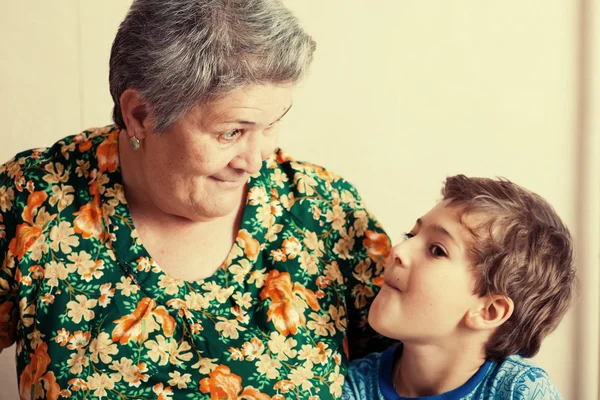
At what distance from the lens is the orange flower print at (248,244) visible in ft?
5.79

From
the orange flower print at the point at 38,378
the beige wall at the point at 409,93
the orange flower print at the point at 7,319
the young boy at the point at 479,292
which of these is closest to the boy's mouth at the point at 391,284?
the young boy at the point at 479,292

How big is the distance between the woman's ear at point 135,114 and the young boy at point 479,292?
1.97ft

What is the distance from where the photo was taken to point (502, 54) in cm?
255

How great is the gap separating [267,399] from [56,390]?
431mm

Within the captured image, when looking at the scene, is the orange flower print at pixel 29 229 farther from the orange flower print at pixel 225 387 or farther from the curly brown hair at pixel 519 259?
the curly brown hair at pixel 519 259

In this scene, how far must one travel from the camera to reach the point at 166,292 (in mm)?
1679

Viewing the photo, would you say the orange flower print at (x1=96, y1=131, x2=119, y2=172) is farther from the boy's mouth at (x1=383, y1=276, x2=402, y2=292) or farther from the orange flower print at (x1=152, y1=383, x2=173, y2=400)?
the boy's mouth at (x1=383, y1=276, x2=402, y2=292)

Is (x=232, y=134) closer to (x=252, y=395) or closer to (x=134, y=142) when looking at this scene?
(x=134, y=142)

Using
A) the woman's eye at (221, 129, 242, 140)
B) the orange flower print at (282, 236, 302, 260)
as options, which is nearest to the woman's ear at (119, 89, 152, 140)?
the woman's eye at (221, 129, 242, 140)

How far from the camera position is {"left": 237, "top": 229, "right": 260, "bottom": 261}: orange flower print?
1.76 meters

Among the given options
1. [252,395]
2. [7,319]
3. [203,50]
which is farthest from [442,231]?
[7,319]

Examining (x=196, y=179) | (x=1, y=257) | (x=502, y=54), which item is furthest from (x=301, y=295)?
(x=502, y=54)

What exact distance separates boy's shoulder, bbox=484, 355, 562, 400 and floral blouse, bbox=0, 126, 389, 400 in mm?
329

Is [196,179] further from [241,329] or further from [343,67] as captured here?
[343,67]
